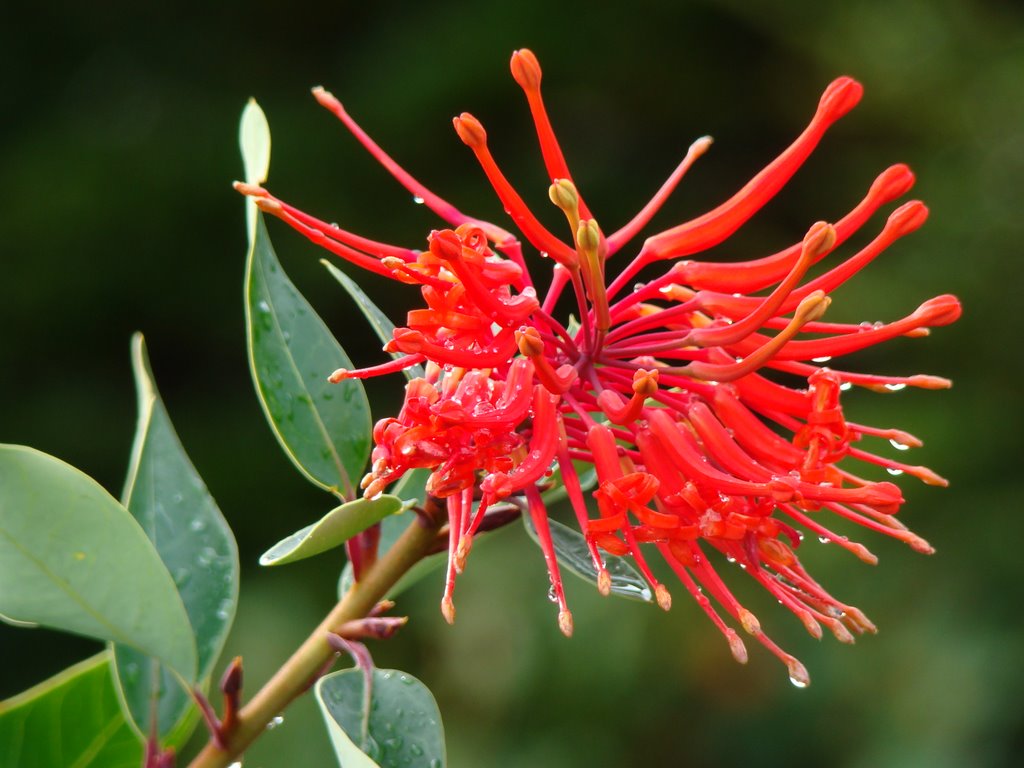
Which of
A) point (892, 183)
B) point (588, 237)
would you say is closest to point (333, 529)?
point (588, 237)

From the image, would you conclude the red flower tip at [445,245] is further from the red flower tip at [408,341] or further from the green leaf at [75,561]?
the green leaf at [75,561]

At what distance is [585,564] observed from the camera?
0.85 metres

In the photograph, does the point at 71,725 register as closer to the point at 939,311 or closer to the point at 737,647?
the point at 737,647

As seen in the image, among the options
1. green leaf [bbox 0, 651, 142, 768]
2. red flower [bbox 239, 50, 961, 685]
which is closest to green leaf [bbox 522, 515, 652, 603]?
red flower [bbox 239, 50, 961, 685]

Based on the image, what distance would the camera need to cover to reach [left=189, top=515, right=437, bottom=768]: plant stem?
837 millimetres

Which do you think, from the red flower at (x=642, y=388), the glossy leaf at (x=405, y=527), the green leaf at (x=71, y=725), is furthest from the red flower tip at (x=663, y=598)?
the green leaf at (x=71, y=725)

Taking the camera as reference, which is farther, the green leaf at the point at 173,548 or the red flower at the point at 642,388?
the green leaf at the point at 173,548

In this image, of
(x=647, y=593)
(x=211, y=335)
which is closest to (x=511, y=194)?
(x=647, y=593)

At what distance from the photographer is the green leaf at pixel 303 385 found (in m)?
0.92

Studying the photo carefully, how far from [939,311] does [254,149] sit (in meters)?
0.53

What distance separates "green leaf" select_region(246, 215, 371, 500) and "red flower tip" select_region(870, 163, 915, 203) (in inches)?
16.4

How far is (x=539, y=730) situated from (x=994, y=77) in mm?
1726

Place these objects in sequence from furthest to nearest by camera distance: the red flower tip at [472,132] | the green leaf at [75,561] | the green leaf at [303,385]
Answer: the green leaf at [303,385] < the red flower tip at [472,132] < the green leaf at [75,561]

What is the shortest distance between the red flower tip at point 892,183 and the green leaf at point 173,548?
0.56m
